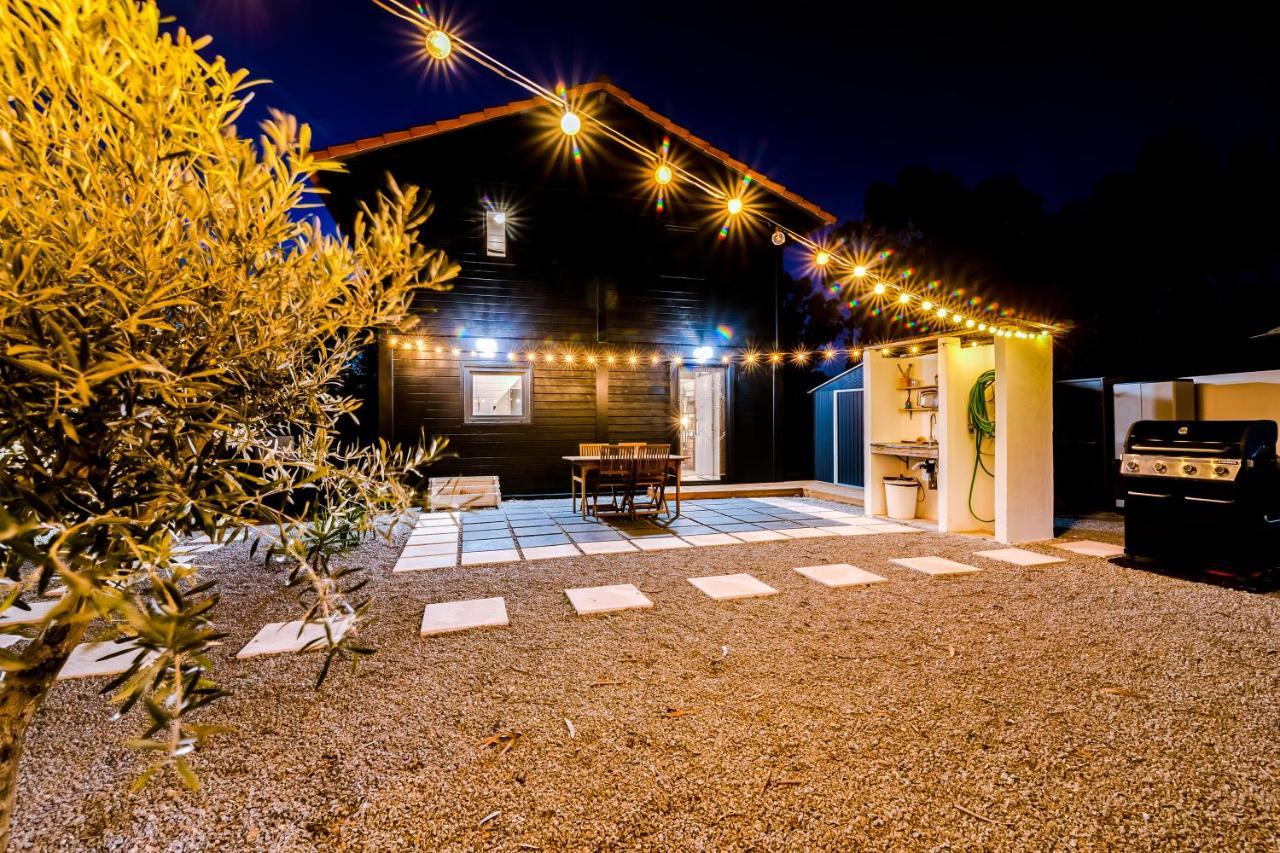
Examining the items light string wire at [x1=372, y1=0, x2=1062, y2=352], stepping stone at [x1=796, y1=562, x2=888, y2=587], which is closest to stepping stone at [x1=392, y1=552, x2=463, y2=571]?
stepping stone at [x1=796, y1=562, x2=888, y2=587]

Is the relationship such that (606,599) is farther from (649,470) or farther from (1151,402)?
(1151,402)

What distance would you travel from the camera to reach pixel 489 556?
4668 mm

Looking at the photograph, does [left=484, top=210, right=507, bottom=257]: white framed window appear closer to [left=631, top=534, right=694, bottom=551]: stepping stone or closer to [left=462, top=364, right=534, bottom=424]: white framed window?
[left=462, top=364, right=534, bottom=424]: white framed window

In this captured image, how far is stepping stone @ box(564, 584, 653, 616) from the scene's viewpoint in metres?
3.28

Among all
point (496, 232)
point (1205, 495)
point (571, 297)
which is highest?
point (496, 232)

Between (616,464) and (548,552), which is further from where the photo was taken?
(616,464)

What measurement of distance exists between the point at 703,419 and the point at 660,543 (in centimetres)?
518

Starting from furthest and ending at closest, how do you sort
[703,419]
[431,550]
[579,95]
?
[703,419], [579,95], [431,550]

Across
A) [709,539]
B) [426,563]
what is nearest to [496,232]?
[426,563]

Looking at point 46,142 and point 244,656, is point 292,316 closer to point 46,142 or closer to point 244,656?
point 46,142

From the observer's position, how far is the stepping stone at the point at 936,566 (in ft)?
13.4

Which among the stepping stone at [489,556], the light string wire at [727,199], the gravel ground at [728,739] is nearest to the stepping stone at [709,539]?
the stepping stone at [489,556]

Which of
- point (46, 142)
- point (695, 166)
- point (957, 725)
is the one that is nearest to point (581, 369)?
point (695, 166)

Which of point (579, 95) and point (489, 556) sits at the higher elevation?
point (579, 95)
